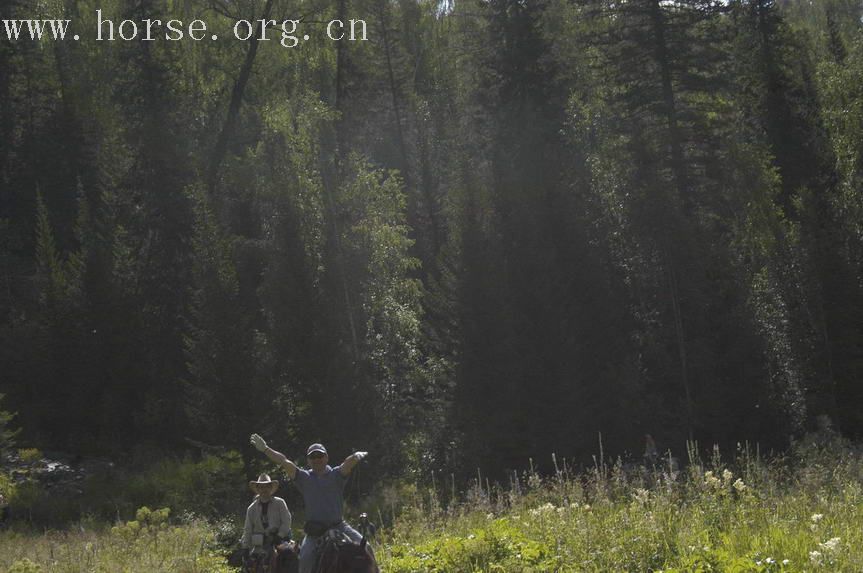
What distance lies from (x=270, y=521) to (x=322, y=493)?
2.40m

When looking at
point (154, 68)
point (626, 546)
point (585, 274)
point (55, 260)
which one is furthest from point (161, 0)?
point (626, 546)

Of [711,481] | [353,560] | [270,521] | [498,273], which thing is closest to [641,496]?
[711,481]

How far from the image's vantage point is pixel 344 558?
9438 mm

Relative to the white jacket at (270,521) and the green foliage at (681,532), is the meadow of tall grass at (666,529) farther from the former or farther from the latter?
the white jacket at (270,521)

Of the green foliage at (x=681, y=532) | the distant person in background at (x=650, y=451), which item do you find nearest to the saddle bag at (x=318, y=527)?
the green foliage at (x=681, y=532)

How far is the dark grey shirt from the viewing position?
974 centimetres

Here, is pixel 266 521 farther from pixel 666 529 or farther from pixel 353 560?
pixel 666 529

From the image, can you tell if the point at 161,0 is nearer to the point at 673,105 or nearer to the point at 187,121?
the point at 187,121

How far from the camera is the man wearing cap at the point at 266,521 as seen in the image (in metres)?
11.8

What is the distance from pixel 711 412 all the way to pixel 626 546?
22990mm

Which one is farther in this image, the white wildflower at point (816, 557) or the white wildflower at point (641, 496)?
the white wildflower at point (641, 496)

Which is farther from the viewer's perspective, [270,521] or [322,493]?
[270,521]

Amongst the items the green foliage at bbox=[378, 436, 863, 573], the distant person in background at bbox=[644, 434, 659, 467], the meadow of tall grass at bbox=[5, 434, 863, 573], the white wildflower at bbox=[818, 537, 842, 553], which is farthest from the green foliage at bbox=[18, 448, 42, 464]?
the white wildflower at bbox=[818, 537, 842, 553]

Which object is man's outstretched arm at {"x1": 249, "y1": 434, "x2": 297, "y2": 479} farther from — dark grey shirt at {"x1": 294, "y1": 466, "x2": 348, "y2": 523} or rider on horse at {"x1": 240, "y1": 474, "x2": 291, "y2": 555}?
rider on horse at {"x1": 240, "y1": 474, "x2": 291, "y2": 555}
